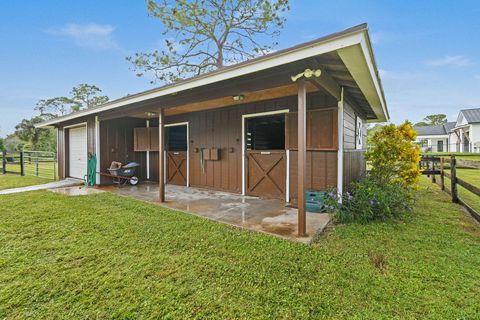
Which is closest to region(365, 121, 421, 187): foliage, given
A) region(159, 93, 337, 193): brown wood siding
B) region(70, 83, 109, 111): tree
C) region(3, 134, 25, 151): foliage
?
region(159, 93, 337, 193): brown wood siding

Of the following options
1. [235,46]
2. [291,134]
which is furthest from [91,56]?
[291,134]

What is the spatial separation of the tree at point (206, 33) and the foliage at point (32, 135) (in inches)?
838

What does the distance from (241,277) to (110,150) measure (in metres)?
6.84

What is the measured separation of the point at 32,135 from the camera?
25.4m

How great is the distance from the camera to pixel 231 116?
231 inches

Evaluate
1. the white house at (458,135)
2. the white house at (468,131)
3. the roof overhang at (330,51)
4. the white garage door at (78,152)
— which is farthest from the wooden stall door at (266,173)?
the white house at (468,131)

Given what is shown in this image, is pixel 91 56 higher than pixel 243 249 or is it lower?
higher

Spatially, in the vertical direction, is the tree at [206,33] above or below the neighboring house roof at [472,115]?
above

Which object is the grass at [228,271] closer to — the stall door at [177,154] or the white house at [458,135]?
the stall door at [177,154]

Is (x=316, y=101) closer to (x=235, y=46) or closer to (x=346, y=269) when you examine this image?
(x=346, y=269)

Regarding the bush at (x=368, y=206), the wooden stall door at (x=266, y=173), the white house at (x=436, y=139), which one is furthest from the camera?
the white house at (x=436, y=139)

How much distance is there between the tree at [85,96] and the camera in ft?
94.1

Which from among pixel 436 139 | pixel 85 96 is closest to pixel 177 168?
pixel 85 96

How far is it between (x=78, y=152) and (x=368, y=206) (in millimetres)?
9268
